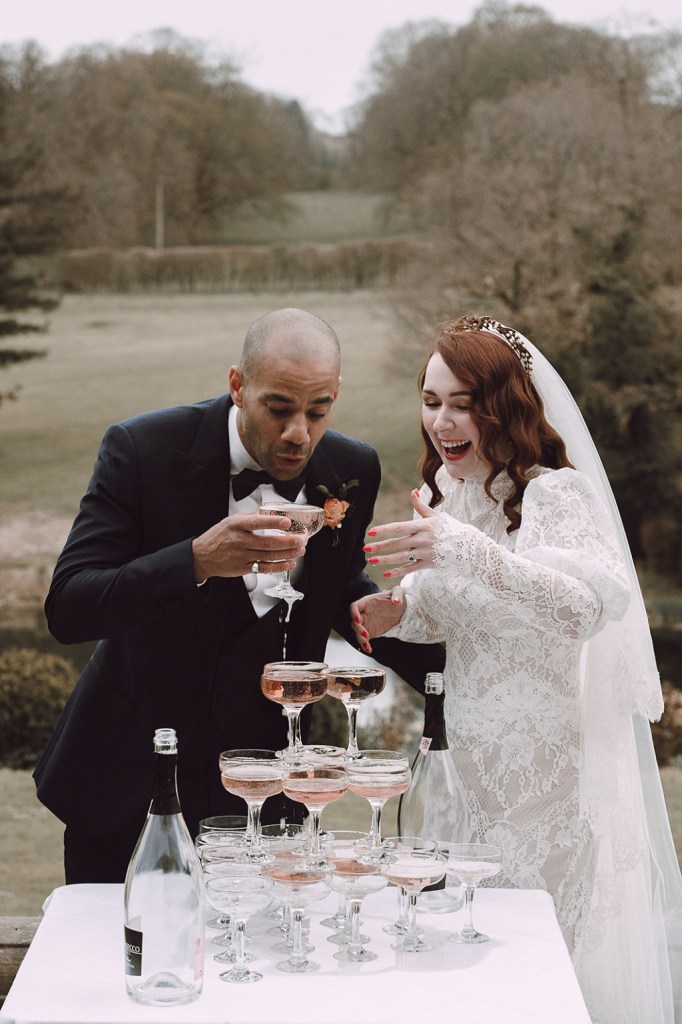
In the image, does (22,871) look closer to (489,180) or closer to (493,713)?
(493,713)

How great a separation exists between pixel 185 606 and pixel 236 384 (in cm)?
53

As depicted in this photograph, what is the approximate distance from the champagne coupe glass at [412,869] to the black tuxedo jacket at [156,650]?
2.18 ft

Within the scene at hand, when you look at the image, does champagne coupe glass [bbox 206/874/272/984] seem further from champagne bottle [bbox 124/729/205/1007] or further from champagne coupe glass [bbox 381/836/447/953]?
champagne coupe glass [bbox 381/836/447/953]

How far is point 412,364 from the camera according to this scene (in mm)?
12297

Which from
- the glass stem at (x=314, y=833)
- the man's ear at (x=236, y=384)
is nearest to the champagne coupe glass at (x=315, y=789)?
the glass stem at (x=314, y=833)

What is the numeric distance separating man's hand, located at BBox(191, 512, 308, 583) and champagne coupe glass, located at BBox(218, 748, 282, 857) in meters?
0.38

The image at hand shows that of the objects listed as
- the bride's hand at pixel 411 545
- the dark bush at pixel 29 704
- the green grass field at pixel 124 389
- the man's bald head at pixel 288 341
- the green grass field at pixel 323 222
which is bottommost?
the dark bush at pixel 29 704

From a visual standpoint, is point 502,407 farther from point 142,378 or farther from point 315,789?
point 142,378

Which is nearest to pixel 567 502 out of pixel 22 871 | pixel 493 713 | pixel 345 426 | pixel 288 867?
pixel 493 713

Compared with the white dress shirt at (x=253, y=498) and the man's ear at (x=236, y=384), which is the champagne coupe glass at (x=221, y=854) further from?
the man's ear at (x=236, y=384)

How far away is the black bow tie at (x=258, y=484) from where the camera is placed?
2865mm

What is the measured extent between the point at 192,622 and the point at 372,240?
1026 centimetres

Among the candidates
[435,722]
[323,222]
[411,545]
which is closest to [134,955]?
[435,722]

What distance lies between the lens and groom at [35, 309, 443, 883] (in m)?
2.65
